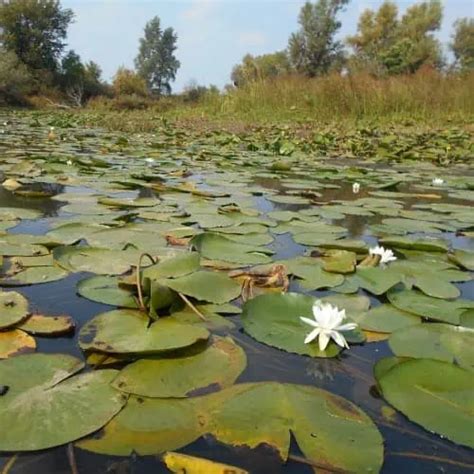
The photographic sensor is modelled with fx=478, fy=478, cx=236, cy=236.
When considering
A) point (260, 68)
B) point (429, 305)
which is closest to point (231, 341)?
point (429, 305)

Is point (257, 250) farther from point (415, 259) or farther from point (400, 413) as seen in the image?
point (400, 413)

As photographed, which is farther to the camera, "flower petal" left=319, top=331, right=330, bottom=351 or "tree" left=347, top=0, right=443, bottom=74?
"tree" left=347, top=0, right=443, bottom=74

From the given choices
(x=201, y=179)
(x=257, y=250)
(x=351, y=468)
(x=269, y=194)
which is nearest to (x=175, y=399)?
(x=351, y=468)

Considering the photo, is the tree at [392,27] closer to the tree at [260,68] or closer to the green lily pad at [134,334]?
the tree at [260,68]

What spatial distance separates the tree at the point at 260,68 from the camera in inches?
397

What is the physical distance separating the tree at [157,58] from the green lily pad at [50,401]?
35760mm

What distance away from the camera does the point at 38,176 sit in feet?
8.99

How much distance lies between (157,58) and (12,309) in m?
37.5

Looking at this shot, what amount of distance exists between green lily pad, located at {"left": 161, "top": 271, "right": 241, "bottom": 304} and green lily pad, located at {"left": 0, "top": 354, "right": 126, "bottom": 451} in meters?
0.33

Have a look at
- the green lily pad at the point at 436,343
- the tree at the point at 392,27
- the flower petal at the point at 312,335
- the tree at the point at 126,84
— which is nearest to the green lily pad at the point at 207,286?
the flower petal at the point at 312,335

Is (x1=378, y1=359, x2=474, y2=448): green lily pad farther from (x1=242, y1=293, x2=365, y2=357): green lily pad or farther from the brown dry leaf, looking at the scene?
the brown dry leaf

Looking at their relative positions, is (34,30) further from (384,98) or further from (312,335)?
(312,335)

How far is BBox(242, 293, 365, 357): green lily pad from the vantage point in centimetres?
91

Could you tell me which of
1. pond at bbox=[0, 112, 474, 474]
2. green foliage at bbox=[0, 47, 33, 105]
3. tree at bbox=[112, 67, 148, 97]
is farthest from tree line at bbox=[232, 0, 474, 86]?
pond at bbox=[0, 112, 474, 474]
